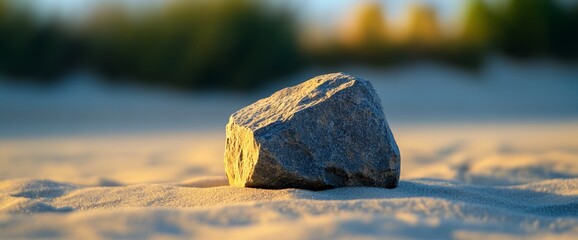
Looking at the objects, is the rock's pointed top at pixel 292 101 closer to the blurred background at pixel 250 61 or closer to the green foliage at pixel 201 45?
the blurred background at pixel 250 61

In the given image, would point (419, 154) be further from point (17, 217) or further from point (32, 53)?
point (32, 53)

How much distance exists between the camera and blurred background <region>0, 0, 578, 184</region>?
27.1ft

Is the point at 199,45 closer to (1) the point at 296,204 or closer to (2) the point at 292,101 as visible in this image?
(2) the point at 292,101

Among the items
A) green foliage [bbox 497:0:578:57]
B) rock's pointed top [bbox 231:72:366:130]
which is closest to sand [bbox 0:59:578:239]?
rock's pointed top [bbox 231:72:366:130]

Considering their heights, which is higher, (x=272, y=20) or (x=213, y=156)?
(x=272, y=20)

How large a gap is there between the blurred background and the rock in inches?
180

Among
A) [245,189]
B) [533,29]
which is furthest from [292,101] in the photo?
[533,29]

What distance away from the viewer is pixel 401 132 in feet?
20.0

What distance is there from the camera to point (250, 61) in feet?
30.5

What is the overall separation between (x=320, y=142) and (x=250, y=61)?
23.7 feet

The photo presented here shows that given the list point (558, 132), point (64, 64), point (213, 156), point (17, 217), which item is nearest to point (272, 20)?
point (64, 64)

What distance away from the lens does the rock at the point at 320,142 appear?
2.11m

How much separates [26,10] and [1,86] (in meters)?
1.02

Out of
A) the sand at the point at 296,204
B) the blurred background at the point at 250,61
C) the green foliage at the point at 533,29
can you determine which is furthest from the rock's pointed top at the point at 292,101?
the green foliage at the point at 533,29
